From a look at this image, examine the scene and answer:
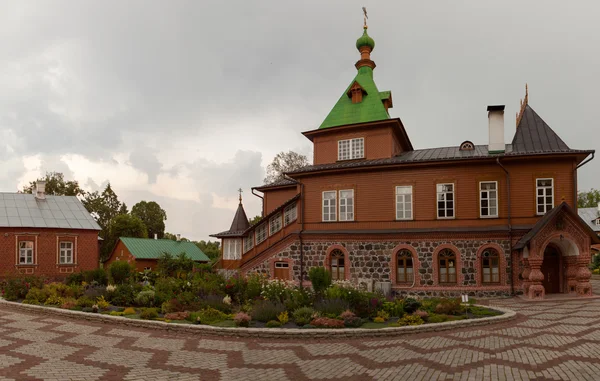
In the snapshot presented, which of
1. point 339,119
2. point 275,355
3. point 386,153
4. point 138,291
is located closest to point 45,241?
point 138,291

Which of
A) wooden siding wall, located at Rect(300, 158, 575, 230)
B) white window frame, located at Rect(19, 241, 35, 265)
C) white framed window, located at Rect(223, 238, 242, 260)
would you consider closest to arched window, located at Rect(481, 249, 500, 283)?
wooden siding wall, located at Rect(300, 158, 575, 230)

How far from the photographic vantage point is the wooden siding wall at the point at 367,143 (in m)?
25.5

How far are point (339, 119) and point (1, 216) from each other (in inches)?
948

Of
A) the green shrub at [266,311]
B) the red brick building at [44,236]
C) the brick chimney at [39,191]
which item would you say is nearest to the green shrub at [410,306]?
the green shrub at [266,311]

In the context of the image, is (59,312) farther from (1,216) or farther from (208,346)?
(1,216)

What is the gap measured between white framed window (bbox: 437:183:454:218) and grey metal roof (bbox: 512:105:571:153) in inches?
155

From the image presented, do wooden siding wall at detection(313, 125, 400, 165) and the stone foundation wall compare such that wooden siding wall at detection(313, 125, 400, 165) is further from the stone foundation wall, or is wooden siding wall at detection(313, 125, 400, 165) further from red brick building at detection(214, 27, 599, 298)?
the stone foundation wall

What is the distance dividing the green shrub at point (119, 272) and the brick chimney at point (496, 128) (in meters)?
19.6

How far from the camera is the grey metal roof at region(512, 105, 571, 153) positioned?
22.2m

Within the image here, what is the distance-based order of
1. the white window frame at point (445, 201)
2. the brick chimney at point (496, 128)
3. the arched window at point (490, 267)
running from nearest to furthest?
the arched window at point (490, 267), the white window frame at point (445, 201), the brick chimney at point (496, 128)

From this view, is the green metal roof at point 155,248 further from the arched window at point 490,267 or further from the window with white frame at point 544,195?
the window with white frame at point 544,195

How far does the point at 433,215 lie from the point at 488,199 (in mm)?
2822

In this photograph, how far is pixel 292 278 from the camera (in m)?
25.2

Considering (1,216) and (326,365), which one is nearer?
(326,365)
